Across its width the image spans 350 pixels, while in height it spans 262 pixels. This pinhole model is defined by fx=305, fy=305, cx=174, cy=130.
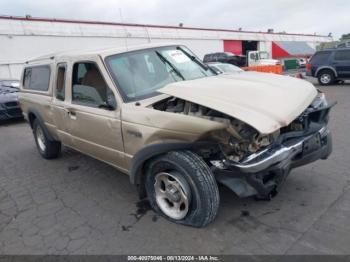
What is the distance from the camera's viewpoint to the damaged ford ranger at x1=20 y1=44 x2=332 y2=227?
2.74 meters

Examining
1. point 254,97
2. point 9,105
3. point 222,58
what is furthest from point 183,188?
point 222,58

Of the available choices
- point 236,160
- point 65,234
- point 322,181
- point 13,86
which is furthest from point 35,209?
point 13,86

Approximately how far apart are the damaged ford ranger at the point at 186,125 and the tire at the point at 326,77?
40.9 ft

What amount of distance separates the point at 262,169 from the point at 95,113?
6.91 feet

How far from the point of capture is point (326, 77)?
14664 millimetres

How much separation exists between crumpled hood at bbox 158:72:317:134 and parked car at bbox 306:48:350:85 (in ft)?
40.2

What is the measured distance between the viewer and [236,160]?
2742mm

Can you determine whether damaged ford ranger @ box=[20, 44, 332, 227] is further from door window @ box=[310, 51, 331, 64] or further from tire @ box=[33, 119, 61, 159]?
door window @ box=[310, 51, 331, 64]

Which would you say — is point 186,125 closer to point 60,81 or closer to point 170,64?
point 170,64

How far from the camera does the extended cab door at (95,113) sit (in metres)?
3.49

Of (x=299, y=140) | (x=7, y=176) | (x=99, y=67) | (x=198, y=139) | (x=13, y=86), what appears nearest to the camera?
(x=198, y=139)

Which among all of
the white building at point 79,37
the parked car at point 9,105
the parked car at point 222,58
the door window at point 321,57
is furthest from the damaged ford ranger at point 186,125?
the parked car at point 222,58

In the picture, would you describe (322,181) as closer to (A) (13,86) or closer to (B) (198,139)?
(B) (198,139)

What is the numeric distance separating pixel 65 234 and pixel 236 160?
6.47 feet
